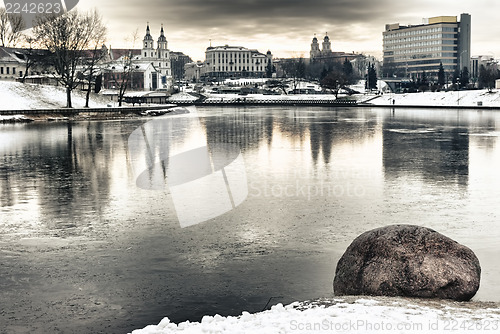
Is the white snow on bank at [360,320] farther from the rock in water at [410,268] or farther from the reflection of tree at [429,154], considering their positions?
the reflection of tree at [429,154]

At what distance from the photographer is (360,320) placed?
797 cm

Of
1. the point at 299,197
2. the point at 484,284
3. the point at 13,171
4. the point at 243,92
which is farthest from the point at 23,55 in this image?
the point at 484,284

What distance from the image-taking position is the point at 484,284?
10.4 m

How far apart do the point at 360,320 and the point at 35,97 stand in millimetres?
84364

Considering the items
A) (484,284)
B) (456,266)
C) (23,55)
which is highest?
(23,55)

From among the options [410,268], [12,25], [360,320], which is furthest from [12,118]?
[360,320]

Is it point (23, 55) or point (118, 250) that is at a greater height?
point (23, 55)

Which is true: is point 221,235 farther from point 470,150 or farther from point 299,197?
point 470,150

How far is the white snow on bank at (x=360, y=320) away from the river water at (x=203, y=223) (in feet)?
2.76

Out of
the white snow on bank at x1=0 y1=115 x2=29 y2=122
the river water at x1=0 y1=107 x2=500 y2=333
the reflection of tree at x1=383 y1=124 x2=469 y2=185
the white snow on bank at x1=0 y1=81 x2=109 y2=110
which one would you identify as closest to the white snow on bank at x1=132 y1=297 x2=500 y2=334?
the river water at x1=0 y1=107 x2=500 y2=333

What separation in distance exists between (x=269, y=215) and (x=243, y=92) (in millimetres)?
176066

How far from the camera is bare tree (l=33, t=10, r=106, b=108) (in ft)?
266

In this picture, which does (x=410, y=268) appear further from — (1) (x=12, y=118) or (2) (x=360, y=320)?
(1) (x=12, y=118)

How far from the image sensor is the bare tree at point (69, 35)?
8094 centimetres
